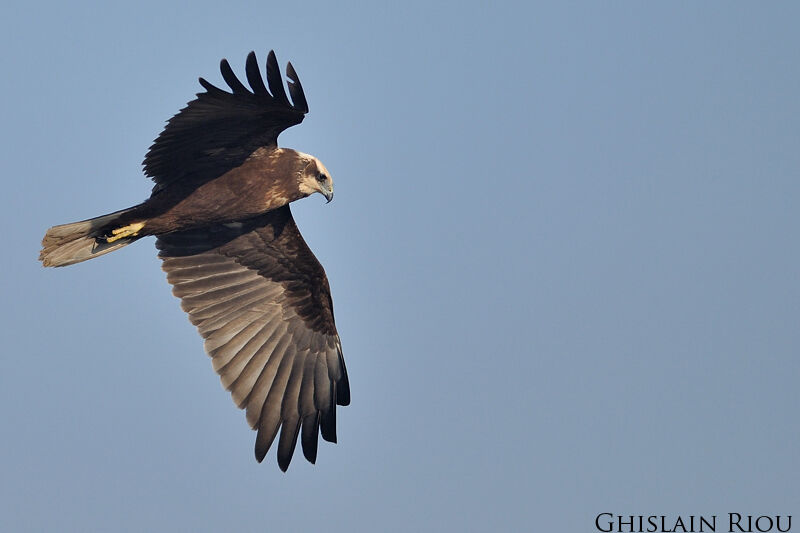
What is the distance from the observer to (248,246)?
12.6m

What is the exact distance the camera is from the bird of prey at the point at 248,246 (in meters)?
10.6

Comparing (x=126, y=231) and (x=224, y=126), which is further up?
(x=224, y=126)

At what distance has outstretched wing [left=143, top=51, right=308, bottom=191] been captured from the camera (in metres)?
9.99

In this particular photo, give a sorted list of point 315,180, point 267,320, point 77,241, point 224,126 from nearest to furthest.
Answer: point 224,126
point 77,241
point 315,180
point 267,320

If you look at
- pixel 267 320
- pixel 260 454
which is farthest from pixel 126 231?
Answer: pixel 260 454

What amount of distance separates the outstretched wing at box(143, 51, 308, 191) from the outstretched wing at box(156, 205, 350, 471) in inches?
59.6

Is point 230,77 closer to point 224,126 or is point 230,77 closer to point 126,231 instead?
point 224,126

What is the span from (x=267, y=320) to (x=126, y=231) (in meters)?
2.32

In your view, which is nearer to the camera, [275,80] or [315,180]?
[275,80]

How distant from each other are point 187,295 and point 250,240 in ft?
3.00

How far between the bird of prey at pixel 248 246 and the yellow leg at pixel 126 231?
0.04ft

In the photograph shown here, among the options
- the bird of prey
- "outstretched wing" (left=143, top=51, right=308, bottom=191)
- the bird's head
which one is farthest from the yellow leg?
the bird's head

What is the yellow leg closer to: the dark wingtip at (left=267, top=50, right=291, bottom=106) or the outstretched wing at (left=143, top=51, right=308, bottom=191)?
the outstretched wing at (left=143, top=51, right=308, bottom=191)

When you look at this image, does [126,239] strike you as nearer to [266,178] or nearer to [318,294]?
[266,178]
